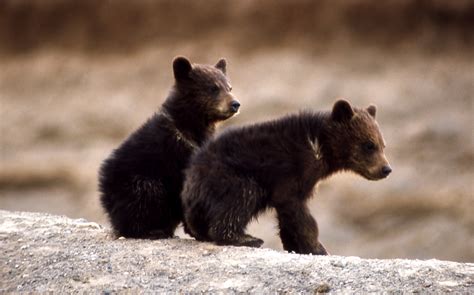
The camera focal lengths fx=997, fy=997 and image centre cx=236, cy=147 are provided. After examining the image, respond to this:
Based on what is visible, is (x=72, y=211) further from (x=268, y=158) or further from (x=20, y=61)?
(x=268, y=158)

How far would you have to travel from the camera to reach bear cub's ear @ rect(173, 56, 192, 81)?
25.7 ft

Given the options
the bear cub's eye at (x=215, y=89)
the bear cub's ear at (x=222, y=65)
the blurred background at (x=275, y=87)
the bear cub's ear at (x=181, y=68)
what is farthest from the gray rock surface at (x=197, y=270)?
the blurred background at (x=275, y=87)

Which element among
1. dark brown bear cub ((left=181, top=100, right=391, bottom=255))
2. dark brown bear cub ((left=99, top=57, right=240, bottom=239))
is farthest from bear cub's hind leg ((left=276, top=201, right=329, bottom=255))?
dark brown bear cub ((left=99, top=57, right=240, bottom=239))

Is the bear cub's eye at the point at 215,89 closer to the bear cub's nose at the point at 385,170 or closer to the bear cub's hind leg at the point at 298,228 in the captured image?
the bear cub's hind leg at the point at 298,228

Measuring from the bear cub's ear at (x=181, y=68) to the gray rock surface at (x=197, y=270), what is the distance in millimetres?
1429

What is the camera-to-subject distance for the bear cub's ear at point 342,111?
23.5 feet

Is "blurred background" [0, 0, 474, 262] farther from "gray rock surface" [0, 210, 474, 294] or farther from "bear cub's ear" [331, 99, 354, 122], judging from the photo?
"gray rock surface" [0, 210, 474, 294]

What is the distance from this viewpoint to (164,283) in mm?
6156

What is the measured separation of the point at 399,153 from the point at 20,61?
905 centimetres

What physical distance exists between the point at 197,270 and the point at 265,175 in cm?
93

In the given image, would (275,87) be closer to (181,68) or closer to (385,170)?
(181,68)

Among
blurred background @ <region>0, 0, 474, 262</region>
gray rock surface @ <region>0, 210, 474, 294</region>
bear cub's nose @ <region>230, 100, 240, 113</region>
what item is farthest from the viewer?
blurred background @ <region>0, 0, 474, 262</region>

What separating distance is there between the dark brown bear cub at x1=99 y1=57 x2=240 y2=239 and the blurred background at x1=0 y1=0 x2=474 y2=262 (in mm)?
10355

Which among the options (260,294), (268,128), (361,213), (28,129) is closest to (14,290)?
(260,294)
